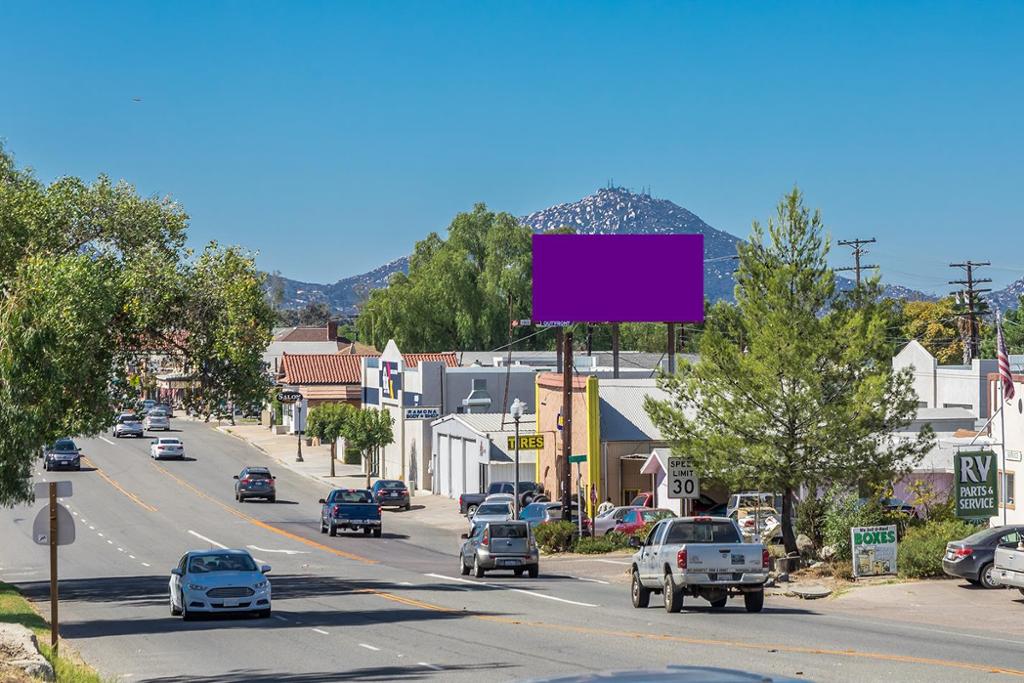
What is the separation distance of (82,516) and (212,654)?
142 ft

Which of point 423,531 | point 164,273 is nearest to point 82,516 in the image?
point 423,531

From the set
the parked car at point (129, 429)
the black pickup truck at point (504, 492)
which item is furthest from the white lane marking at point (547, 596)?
the parked car at point (129, 429)

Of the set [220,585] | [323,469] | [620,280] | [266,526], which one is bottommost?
[266,526]

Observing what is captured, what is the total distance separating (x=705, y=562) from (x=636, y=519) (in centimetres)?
2317

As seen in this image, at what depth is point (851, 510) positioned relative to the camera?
3619 centimetres

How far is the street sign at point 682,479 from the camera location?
37.9 m

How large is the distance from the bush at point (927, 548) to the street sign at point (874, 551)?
331 millimetres

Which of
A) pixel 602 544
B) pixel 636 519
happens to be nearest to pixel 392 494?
pixel 636 519

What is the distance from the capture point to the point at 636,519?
49.2m

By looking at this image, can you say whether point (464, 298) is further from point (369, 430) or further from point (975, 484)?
point (975, 484)

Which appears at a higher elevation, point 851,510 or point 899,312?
point 899,312

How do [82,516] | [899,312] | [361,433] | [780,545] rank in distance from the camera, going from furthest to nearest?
[361,433] < [82,516] < [780,545] < [899,312]

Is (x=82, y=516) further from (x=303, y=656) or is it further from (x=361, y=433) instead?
(x=303, y=656)

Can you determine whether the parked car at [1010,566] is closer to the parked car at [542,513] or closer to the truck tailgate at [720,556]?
the truck tailgate at [720,556]
